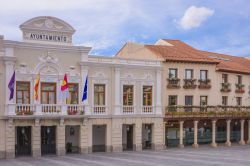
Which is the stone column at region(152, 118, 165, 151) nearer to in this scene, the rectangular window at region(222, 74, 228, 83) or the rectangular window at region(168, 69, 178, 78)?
the rectangular window at region(168, 69, 178, 78)

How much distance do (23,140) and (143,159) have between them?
12.1 metres

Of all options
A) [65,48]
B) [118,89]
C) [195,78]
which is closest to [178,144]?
[195,78]

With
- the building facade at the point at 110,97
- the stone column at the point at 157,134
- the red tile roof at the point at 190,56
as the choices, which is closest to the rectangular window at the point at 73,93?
the building facade at the point at 110,97

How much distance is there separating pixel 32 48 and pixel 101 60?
6.52 meters

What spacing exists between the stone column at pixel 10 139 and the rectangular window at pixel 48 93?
3.43m

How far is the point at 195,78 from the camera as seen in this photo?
42250mm

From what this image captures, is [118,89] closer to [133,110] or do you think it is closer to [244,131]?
[133,110]

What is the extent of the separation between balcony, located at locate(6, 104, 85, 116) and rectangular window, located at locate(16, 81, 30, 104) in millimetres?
663

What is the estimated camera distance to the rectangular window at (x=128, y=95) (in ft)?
123

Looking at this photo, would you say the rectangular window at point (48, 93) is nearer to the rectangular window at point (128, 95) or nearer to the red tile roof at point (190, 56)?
the rectangular window at point (128, 95)

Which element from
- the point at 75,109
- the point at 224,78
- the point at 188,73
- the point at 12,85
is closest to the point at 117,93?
the point at 75,109

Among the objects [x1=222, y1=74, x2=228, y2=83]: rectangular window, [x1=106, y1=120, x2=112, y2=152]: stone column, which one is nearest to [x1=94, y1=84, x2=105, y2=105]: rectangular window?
[x1=106, y1=120, x2=112, y2=152]: stone column

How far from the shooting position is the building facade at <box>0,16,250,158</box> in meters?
32.5

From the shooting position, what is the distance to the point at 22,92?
108ft
